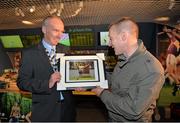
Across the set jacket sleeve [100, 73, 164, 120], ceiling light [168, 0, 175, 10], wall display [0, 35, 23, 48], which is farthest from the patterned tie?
wall display [0, 35, 23, 48]

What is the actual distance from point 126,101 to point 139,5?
86.4 inches

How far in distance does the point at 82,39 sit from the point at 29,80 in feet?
9.32

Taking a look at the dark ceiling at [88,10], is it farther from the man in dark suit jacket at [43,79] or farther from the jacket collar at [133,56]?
the jacket collar at [133,56]

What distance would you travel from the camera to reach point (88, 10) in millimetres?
4074

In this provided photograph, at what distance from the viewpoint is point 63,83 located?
7.77ft

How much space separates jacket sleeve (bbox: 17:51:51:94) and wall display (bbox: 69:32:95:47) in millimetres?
2724

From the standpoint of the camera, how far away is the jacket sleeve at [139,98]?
191 cm

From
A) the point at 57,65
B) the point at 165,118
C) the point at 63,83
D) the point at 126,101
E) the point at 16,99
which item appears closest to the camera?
the point at 126,101

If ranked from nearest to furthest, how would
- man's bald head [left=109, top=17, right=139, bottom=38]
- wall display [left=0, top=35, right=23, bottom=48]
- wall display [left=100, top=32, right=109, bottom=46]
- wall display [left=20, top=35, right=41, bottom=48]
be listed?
1. man's bald head [left=109, top=17, right=139, bottom=38]
2. wall display [left=100, top=32, right=109, bottom=46]
3. wall display [left=20, top=35, right=41, bottom=48]
4. wall display [left=0, top=35, right=23, bottom=48]

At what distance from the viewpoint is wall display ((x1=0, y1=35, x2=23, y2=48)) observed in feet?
18.5

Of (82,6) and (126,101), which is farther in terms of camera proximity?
(82,6)

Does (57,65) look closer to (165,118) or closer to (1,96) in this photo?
(1,96)

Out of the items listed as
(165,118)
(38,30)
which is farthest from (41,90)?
(165,118)

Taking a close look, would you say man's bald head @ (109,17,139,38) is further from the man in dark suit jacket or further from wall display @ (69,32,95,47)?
wall display @ (69,32,95,47)
